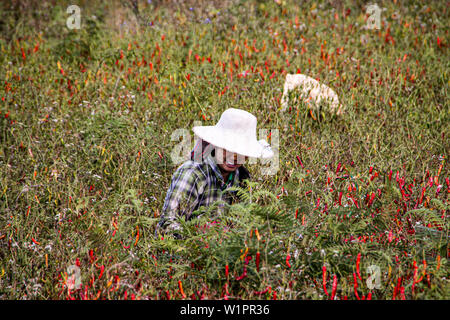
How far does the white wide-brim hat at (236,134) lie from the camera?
3.16m

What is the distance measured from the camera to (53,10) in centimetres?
772

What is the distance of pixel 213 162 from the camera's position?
337 cm

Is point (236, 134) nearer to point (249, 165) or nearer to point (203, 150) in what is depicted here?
point (203, 150)

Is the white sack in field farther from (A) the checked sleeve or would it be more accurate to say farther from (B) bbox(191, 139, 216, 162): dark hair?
(A) the checked sleeve

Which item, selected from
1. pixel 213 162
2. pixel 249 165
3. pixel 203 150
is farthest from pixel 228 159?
pixel 249 165

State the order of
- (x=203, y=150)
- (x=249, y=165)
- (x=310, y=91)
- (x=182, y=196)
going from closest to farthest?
1. (x=182, y=196)
2. (x=203, y=150)
3. (x=249, y=165)
4. (x=310, y=91)

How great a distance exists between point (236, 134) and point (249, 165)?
0.96 metres

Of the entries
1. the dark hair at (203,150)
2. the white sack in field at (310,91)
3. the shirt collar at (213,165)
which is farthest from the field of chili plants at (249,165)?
the dark hair at (203,150)

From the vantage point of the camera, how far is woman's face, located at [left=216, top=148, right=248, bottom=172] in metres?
3.29

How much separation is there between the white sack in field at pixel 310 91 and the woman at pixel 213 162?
5.40 feet

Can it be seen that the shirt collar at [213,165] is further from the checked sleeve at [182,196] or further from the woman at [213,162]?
the checked sleeve at [182,196]

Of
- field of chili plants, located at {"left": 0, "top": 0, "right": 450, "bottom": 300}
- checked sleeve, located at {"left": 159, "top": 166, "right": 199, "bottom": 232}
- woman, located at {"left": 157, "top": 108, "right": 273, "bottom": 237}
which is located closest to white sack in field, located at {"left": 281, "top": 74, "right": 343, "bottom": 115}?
field of chili plants, located at {"left": 0, "top": 0, "right": 450, "bottom": 300}
